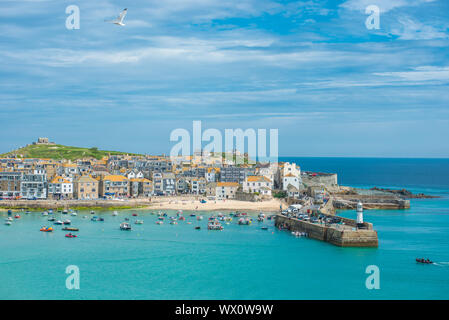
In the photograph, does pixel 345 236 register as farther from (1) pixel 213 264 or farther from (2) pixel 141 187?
(2) pixel 141 187

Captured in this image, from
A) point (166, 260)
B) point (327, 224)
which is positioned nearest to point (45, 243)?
point (166, 260)

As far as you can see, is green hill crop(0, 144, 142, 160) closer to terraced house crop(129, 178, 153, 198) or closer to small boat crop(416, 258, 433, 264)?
terraced house crop(129, 178, 153, 198)

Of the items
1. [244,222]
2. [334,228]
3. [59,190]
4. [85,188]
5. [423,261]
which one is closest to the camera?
[423,261]

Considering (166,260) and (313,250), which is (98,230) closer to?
(166,260)

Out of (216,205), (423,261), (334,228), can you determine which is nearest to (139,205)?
(216,205)

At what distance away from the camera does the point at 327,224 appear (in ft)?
125

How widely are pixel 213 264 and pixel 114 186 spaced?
40.7 metres

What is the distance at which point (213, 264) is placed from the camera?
98.3 ft

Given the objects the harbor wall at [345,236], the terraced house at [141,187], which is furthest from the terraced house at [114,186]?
the harbor wall at [345,236]

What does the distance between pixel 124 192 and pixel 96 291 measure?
146ft

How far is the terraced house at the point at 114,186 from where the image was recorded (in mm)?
67125

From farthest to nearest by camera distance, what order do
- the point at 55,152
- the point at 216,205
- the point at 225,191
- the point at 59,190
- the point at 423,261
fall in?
1. the point at 55,152
2. the point at 225,191
3. the point at 59,190
4. the point at 216,205
5. the point at 423,261
